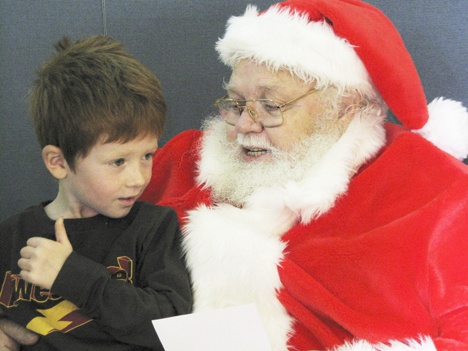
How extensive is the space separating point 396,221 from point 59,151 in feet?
2.86

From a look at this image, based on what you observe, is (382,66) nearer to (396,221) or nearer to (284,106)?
(284,106)

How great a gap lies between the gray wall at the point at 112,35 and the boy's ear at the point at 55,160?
31.9 inches

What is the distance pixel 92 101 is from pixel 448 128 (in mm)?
1078

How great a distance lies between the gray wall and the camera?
216 centimetres

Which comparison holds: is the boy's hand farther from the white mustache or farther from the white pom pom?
the white pom pom

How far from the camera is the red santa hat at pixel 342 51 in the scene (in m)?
1.63

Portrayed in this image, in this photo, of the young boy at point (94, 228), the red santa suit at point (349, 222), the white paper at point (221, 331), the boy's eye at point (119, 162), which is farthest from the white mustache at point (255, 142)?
the white paper at point (221, 331)

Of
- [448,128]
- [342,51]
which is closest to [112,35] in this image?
[342,51]

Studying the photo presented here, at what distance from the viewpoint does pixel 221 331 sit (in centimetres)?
126

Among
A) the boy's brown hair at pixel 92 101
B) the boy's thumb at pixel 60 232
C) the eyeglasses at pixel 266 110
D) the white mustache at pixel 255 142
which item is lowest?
the boy's thumb at pixel 60 232

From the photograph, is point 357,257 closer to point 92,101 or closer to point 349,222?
point 349,222

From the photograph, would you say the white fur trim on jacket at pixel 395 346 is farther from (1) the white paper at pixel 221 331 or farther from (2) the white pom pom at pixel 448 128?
(2) the white pom pom at pixel 448 128

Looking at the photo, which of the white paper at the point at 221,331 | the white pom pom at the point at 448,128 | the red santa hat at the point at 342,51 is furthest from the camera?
the white pom pom at the point at 448,128

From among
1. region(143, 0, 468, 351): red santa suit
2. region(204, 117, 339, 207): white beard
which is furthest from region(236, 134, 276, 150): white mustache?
region(143, 0, 468, 351): red santa suit
